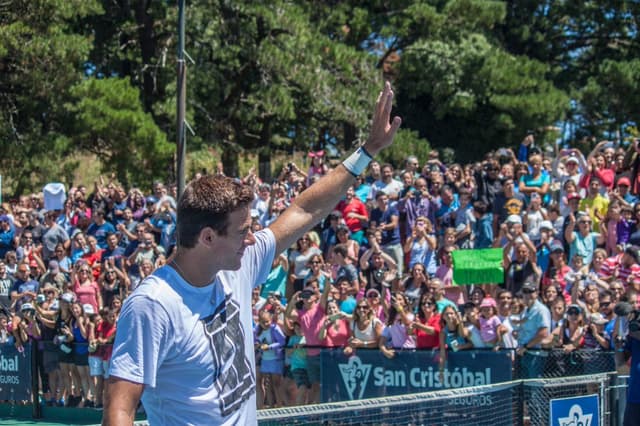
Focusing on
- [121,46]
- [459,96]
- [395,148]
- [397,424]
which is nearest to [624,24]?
[459,96]

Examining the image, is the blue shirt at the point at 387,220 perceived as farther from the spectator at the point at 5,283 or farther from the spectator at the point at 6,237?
the spectator at the point at 6,237

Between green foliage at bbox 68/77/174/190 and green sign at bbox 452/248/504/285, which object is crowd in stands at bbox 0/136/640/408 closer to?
green sign at bbox 452/248/504/285

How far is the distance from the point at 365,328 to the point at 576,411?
4.52 m

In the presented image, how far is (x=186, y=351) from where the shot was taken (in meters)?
3.44

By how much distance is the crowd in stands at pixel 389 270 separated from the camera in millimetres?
11531

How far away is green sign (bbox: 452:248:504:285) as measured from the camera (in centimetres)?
1307

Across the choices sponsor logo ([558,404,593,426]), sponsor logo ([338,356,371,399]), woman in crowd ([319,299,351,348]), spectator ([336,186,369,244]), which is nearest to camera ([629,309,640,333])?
sponsor logo ([558,404,593,426])

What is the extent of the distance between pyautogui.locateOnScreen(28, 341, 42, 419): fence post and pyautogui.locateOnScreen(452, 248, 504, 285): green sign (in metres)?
6.57

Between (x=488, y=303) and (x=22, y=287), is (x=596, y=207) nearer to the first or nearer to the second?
(x=488, y=303)

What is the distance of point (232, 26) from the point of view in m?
26.9

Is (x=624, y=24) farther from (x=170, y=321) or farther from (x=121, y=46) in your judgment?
(x=170, y=321)

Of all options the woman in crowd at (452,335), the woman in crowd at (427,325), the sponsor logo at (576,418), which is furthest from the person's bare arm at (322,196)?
the woman in crowd at (427,325)

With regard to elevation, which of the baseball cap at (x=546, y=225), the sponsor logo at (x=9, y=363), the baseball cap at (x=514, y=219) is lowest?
the sponsor logo at (x=9, y=363)

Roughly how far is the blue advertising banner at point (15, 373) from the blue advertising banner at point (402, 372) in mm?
5465
